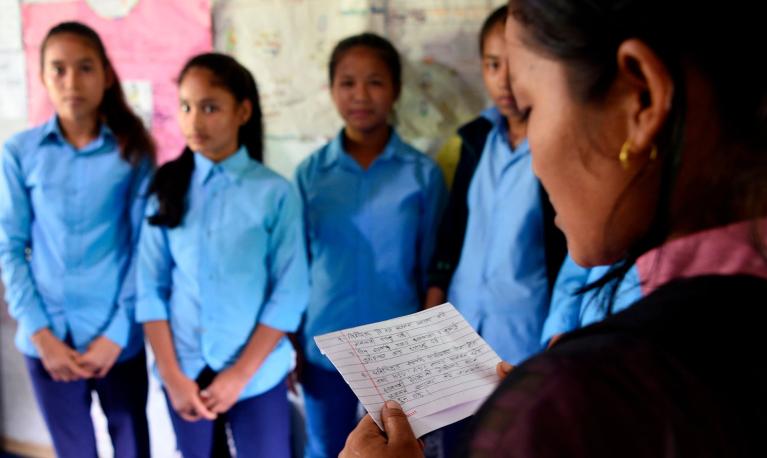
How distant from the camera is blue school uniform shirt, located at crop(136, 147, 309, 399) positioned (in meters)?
1.46

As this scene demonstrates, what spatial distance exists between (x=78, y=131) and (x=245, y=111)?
0.53 m

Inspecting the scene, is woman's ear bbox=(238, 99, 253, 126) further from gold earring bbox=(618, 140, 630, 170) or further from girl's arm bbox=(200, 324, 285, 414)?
gold earring bbox=(618, 140, 630, 170)

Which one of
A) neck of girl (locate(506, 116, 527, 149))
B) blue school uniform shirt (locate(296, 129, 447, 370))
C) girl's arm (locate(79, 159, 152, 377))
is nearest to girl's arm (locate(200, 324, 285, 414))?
blue school uniform shirt (locate(296, 129, 447, 370))

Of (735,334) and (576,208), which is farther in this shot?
(576,208)

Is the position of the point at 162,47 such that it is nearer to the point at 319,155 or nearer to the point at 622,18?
the point at 319,155

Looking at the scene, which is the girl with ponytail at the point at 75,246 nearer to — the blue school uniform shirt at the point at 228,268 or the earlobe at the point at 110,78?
the earlobe at the point at 110,78

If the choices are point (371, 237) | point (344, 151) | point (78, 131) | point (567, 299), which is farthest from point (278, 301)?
point (78, 131)

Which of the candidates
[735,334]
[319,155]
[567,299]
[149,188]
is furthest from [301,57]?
[735,334]

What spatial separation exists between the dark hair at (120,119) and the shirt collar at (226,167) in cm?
30

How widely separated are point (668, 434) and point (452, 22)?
1.50m

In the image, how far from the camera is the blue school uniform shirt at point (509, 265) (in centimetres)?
137

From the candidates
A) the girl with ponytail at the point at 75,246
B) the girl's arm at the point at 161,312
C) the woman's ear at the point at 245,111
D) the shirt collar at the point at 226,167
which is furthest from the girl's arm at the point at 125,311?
the woman's ear at the point at 245,111

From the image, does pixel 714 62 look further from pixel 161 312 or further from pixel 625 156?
pixel 161 312

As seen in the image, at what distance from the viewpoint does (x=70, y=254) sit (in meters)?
1.65
